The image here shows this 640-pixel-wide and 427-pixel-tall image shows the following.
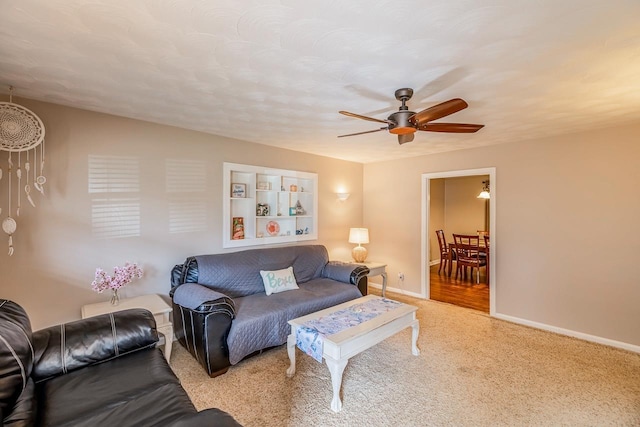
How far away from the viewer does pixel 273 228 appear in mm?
4164

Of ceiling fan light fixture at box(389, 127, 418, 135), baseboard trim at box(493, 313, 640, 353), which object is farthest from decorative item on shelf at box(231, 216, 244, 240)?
baseboard trim at box(493, 313, 640, 353)

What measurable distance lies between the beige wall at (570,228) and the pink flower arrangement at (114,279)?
13.8 ft

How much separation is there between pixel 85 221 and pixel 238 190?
1633 mm

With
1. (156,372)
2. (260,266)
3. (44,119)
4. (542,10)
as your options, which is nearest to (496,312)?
(260,266)

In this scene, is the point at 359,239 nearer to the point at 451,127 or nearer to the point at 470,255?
the point at 470,255

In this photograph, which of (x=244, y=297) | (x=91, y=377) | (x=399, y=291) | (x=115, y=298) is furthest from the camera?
(x=399, y=291)

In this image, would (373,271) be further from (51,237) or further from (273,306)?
(51,237)

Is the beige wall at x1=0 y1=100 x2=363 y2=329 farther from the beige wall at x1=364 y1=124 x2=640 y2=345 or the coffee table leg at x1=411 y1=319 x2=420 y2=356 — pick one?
the beige wall at x1=364 y1=124 x2=640 y2=345

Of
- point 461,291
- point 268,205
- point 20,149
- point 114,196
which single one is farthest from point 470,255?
point 20,149

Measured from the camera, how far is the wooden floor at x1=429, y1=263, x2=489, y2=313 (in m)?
4.36

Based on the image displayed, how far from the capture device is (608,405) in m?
2.08

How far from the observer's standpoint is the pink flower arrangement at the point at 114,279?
248 centimetres

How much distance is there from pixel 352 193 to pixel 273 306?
2906mm

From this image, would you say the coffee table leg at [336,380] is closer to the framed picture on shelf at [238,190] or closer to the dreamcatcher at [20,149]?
the framed picture on shelf at [238,190]
